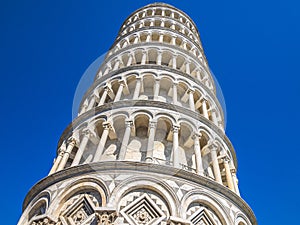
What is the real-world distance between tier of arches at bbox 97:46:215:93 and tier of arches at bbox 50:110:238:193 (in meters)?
5.62

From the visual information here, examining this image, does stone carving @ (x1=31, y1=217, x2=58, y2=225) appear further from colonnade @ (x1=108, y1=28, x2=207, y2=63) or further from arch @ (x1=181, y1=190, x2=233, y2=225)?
colonnade @ (x1=108, y1=28, x2=207, y2=63)

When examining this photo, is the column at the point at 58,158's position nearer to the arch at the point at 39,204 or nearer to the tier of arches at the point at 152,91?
the arch at the point at 39,204

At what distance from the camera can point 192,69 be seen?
19.7 meters

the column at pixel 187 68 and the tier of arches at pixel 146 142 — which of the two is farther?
the column at pixel 187 68

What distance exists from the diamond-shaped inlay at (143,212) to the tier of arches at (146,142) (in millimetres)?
2845

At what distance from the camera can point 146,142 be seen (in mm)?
13883

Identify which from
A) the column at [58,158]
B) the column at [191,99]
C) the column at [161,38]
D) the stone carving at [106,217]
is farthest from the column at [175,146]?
the column at [161,38]

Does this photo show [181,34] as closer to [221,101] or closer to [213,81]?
[213,81]

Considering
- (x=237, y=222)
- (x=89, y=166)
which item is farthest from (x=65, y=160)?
(x=237, y=222)

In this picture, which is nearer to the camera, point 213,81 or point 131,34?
point 213,81

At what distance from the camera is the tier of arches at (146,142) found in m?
13.2

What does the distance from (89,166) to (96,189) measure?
0.92 m

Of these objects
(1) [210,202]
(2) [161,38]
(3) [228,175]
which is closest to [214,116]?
(3) [228,175]

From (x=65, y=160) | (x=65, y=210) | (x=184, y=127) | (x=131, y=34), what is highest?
(x=131, y=34)
